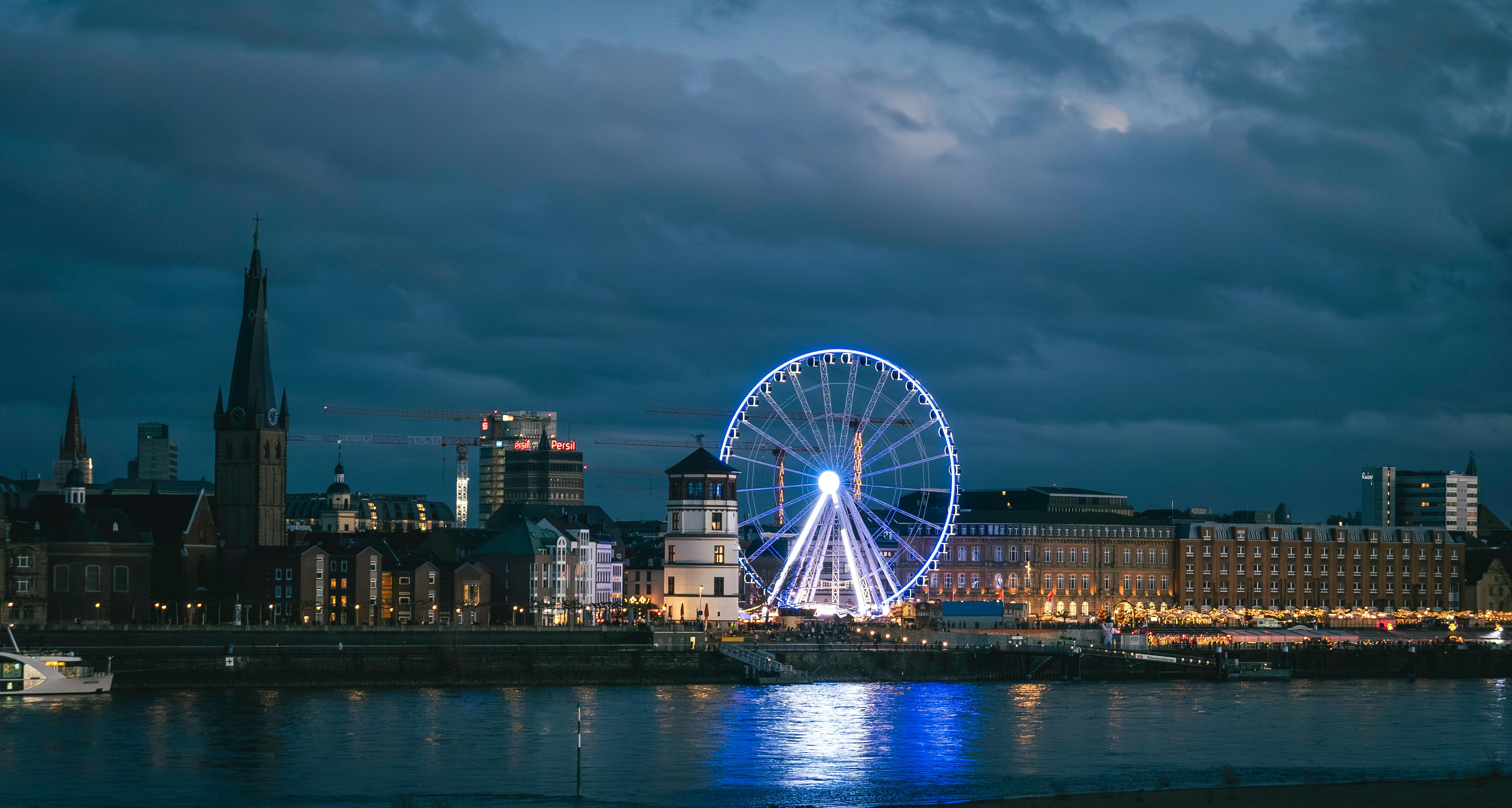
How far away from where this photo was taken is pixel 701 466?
483 feet

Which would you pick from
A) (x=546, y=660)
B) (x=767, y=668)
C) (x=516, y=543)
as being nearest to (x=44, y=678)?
(x=546, y=660)

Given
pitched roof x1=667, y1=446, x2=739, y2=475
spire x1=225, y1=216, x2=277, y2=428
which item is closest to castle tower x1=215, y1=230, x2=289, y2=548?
spire x1=225, y1=216, x2=277, y2=428

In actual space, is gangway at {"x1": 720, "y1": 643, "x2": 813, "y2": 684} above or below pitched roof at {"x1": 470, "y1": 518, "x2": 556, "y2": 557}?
below

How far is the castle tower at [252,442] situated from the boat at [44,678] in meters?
55.7

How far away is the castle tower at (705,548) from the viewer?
146625 mm

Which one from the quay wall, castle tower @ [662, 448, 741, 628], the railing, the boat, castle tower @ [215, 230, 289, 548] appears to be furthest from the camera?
castle tower @ [215, 230, 289, 548]

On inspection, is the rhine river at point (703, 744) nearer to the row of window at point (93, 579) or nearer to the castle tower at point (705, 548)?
the castle tower at point (705, 548)

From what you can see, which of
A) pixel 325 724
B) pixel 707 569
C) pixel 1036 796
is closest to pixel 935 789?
pixel 1036 796

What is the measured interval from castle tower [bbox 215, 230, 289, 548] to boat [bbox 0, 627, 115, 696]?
55.7 metres

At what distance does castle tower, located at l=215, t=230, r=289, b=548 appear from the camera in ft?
548

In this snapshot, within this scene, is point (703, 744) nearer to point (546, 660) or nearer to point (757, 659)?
point (546, 660)

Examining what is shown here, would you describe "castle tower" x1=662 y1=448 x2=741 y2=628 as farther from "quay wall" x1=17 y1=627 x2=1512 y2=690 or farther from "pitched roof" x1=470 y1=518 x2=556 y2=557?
"pitched roof" x1=470 y1=518 x2=556 y2=557

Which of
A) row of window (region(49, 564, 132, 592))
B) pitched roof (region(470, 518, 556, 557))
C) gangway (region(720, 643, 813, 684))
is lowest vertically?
gangway (region(720, 643, 813, 684))

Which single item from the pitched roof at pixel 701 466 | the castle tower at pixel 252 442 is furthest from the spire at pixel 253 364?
the pitched roof at pixel 701 466
